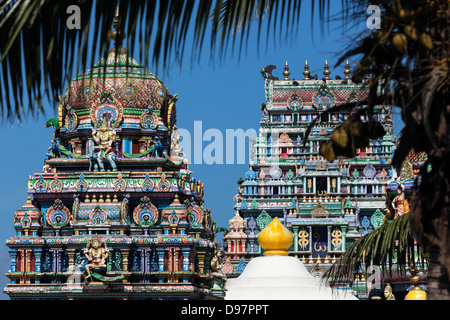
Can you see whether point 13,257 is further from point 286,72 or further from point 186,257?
point 286,72

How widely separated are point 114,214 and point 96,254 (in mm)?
2898

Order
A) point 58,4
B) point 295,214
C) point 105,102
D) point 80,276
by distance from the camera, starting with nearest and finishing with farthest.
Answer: point 58,4
point 80,276
point 105,102
point 295,214

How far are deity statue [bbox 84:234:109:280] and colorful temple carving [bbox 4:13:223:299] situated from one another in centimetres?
5

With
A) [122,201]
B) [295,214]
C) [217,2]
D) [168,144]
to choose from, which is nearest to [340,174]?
[295,214]

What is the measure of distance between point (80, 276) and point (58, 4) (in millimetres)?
43815

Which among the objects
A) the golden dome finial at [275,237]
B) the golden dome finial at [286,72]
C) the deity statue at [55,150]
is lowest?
the golden dome finial at [275,237]

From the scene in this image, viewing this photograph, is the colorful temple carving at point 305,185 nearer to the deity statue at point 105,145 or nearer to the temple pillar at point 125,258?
the deity statue at point 105,145

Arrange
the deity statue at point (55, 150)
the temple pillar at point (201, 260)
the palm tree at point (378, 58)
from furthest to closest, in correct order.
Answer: the deity statue at point (55, 150) < the temple pillar at point (201, 260) < the palm tree at point (378, 58)

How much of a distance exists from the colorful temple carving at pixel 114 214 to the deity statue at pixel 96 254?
5cm

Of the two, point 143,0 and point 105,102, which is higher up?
point 105,102

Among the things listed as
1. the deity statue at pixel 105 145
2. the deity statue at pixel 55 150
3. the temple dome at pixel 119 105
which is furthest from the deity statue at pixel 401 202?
the deity statue at pixel 55 150

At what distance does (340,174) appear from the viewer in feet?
286

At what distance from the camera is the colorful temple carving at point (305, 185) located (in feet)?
274

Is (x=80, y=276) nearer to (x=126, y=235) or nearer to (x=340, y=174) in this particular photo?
(x=126, y=235)
